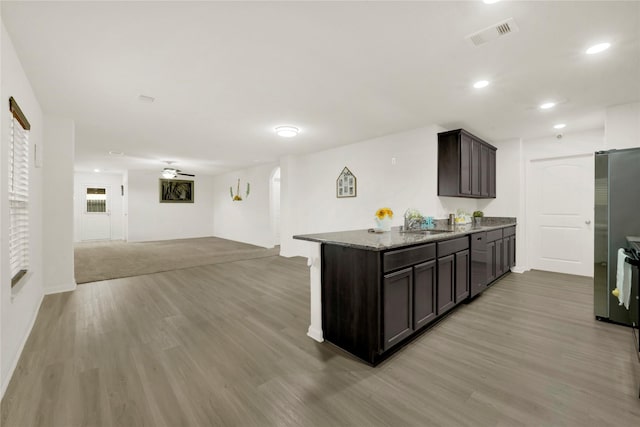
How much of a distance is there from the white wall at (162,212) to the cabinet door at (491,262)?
9.90m

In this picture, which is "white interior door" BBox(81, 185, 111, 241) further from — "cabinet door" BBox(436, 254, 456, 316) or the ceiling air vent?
the ceiling air vent

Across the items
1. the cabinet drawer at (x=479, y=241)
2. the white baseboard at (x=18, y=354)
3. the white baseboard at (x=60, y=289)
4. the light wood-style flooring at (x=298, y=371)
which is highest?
the cabinet drawer at (x=479, y=241)

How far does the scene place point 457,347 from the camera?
229 cm

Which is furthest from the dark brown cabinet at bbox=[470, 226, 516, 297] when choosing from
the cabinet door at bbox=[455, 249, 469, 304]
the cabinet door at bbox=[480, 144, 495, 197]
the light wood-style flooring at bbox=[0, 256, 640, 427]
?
the cabinet door at bbox=[480, 144, 495, 197]

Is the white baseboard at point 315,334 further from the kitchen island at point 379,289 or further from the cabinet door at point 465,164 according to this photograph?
the cabinet door at point 465,164

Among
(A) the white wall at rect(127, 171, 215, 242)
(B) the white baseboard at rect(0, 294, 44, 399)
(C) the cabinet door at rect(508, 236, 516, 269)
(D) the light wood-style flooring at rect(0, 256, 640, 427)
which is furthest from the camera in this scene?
(A) the white wall at rect(127, 171, 215, 242)

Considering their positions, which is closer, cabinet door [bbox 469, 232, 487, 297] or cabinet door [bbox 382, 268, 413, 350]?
cabinet door [bbox 382, 268, 413, 350]

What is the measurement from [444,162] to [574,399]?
3164 millimetres

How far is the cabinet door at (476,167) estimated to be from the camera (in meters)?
4.33

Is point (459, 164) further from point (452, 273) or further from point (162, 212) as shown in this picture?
point (162, 212)

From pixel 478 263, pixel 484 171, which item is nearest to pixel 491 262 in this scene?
pixel 478 263

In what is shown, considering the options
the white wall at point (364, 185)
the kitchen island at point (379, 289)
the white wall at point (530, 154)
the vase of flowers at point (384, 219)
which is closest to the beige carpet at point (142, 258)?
the white wall at point (364, 185)

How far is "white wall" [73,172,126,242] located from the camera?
30.8 feet

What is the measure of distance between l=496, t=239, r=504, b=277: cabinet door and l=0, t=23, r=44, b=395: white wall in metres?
5.37
